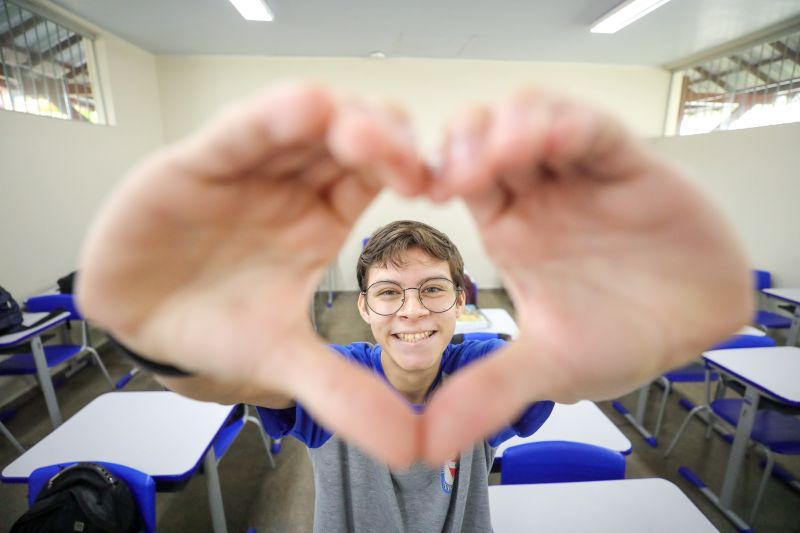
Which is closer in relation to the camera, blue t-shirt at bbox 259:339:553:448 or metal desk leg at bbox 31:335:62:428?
blue t-shirt at bbox 259:339:553:448

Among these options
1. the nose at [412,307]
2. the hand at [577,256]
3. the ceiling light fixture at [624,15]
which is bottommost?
the nose at [412,307]

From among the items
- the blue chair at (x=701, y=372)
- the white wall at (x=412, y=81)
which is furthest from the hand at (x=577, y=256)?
the white wall at (x=412, y=81)

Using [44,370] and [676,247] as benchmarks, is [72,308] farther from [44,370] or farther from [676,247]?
[676,247]

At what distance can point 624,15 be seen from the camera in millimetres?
3699

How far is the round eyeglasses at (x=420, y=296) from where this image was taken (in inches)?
45.1

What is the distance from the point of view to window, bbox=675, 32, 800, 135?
4008 millimetres

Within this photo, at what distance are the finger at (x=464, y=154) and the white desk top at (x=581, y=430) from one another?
1.52 metres

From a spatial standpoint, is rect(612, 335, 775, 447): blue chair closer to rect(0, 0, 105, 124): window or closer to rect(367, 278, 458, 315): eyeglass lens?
rect(367, 278, 458, 315): eyeglass lens

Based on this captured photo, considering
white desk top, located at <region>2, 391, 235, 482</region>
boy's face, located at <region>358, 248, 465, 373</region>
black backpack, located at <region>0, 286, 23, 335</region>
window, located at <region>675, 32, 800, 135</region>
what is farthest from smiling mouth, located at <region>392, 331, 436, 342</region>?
window, located at <region>675, 32, 800, 135</region>

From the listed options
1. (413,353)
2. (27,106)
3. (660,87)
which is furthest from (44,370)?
(660,87)

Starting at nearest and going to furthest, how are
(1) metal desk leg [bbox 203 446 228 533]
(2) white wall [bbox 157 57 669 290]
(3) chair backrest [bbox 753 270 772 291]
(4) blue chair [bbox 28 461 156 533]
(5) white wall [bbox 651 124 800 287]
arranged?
1. (4) blue chair [bbox 28 461 156 533]
2. (1) metal desk leg [bbox 203 446 228 533]
3. (5) white wall [bbox 651 124 800 287]
4. (3) chair backrest [bbox 753 270 772 291]
5. (2) white wall [bbox 157 57 669 290]

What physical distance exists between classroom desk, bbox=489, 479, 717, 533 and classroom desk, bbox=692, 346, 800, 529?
1119 mm

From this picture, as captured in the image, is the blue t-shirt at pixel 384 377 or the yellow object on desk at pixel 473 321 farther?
the yellow object on desk at pixel 473 321

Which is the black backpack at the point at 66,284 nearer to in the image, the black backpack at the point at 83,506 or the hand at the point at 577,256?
the black backpack at the point at 83,506
